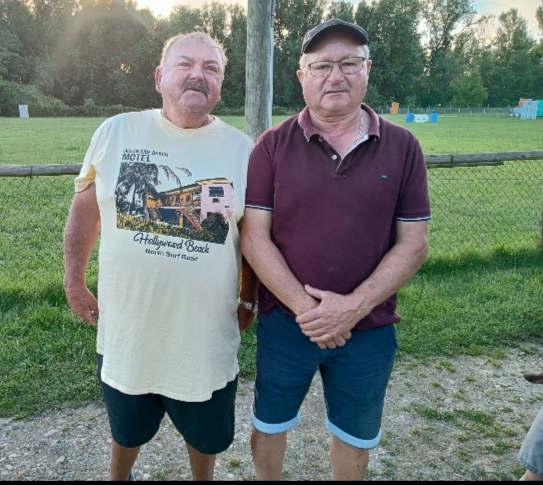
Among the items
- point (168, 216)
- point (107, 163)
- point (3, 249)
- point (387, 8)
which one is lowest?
point (3, 249)

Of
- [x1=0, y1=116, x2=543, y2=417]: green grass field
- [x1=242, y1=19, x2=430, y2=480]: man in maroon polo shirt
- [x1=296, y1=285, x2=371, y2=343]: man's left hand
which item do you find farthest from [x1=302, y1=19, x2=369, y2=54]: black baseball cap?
[x1=0, y1=116, x2=543, y2=417]: green grass field

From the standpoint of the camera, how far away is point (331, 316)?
2.03 meters

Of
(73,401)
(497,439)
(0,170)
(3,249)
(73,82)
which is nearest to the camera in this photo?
(497,439)

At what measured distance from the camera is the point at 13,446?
2.76 meters

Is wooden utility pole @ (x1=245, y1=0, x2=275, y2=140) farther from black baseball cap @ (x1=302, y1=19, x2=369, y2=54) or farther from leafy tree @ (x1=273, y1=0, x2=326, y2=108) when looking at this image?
leafy tree @ (x1=273, y1=0, x2=326, y2=108)

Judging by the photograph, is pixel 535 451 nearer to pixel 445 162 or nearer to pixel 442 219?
pixel 445 162

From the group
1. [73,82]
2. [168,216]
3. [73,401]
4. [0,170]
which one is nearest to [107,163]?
[168,216]

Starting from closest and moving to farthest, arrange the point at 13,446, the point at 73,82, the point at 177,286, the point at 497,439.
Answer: the point at 177,286
the point at 13,446
the point at 497,439
the point at 73,82

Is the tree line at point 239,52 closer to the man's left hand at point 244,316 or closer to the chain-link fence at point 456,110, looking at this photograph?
the chain-link fence at point 456,110

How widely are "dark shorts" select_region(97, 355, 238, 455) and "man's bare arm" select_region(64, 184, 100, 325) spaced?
30 cm

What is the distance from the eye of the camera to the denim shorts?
191 centimetres

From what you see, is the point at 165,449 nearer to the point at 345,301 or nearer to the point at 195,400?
the point at 195,400

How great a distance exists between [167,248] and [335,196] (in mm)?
663

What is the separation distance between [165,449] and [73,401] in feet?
2.44
